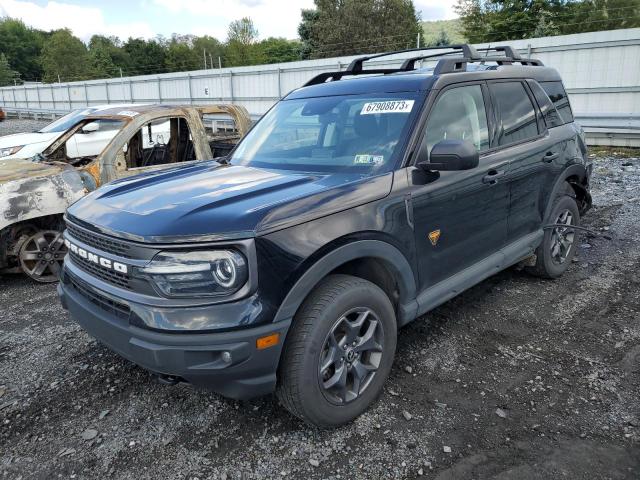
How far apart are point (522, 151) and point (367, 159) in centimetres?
160

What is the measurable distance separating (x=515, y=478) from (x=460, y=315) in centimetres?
187

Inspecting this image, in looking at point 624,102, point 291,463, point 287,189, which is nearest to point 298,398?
point 291,463

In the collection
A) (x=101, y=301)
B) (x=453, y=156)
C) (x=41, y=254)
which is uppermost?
(x=453, y=156)

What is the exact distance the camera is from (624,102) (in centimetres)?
1422

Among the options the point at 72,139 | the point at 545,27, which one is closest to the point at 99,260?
the point at 72,139

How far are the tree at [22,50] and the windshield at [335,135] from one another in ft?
384

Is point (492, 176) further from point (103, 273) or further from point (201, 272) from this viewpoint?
point (103, 273)

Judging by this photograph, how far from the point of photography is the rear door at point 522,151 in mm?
3947

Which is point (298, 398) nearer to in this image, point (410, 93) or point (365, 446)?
point (365, 446)

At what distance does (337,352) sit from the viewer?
2750mm

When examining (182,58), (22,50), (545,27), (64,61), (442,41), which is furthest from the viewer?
(22,50)

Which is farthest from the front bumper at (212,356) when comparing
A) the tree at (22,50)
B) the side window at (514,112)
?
the tree at (22,50)

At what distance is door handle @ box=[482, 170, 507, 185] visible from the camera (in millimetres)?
3641

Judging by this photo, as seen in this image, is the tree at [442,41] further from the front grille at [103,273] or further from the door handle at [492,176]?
the front grille at [103,273]
